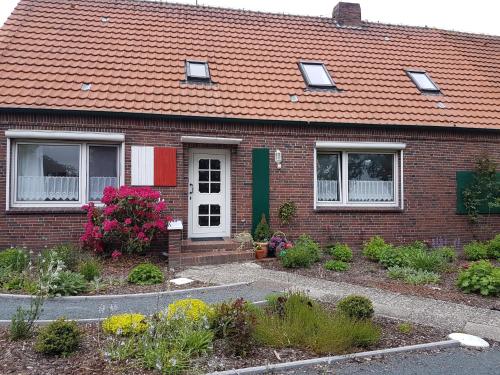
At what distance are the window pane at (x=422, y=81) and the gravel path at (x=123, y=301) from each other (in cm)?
825

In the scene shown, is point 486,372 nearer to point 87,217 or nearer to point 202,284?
point 202,284

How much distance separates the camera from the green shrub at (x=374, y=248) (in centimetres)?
963

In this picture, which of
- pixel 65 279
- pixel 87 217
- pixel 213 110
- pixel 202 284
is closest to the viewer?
pixel 65 279

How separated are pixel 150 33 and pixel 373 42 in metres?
7.01

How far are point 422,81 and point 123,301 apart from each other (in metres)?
10.6

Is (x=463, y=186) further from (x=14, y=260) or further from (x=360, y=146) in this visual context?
(x=14, y=260)

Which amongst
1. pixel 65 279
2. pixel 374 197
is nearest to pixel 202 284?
pixel 65 279

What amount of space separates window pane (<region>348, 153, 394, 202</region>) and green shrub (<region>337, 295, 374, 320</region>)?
20.7ft

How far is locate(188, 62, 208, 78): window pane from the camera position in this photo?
11102mm

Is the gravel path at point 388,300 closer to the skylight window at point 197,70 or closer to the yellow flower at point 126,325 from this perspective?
the yellow flower at point 126,325

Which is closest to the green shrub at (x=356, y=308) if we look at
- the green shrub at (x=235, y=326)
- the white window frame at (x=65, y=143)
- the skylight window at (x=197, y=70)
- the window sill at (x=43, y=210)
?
the green shrub at (x=235, y=326)

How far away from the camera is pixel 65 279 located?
6.61 meters

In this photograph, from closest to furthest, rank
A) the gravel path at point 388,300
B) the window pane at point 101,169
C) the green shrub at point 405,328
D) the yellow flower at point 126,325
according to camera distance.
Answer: the yellow flower at point 126,325 → the green shrub at point 405,328 → the gravel path at point 388,300 → the window pane at point 101,169

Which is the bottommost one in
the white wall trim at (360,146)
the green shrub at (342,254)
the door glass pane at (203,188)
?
the green shrub at (342,254)
